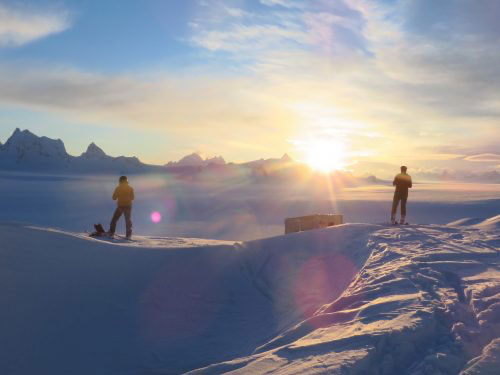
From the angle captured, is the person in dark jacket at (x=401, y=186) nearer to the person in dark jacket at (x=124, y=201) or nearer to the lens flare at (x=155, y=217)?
the person in dark jacket at (x=124, y=201)

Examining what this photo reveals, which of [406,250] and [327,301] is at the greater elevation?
[406,250]

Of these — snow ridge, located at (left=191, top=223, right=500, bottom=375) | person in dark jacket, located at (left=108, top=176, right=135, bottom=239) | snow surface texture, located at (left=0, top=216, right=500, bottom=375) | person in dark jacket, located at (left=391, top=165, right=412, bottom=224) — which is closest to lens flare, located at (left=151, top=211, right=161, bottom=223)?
person in dark jacket, located at (left=108, top=176, right=135, bottom=239)

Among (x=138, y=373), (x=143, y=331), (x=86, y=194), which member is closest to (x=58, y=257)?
(x=143, y=331)

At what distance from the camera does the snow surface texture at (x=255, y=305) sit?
16.0 ft

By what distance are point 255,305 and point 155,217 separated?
69059 mm

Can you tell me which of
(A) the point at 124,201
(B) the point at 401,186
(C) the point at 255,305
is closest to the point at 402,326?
(C) the point at 255,305

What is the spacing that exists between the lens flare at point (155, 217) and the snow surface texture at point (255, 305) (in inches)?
2440

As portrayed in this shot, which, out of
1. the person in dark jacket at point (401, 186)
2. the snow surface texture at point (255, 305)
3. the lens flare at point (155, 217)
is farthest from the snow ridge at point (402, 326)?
the lens flare at point (155, 217)

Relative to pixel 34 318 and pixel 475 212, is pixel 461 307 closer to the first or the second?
pixel 34 318

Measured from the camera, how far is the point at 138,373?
21.7ft

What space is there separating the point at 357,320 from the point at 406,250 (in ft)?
14.6

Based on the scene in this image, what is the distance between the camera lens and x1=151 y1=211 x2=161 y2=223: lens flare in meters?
71.4

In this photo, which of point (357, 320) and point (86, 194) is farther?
point (86, 194)

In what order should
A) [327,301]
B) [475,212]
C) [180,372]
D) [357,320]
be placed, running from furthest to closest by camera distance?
[475,212], [327,301], [180,372], [357,320]
